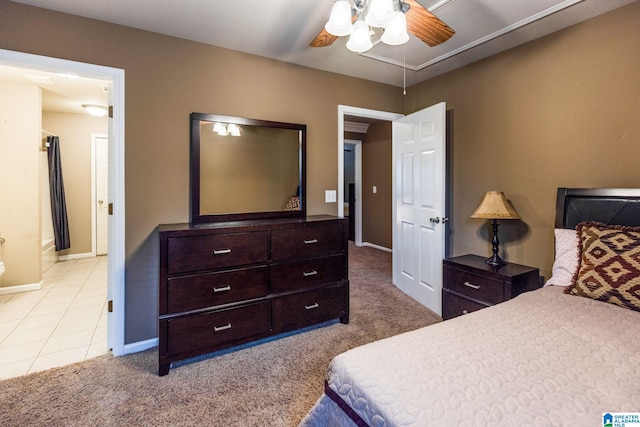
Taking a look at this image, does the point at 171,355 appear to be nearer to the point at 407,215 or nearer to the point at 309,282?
the point at 309,282

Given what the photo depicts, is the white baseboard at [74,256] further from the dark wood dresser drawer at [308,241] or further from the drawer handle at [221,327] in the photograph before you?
the dark wood dresser drawer at [308,241]

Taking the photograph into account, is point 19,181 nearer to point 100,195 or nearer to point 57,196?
point 57,196

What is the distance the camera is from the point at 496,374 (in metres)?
0.94

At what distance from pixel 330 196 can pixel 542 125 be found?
1871 millimetres

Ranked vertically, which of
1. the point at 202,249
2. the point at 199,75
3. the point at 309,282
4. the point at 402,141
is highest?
the point at 199,75

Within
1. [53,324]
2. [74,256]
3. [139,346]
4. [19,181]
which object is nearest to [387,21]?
[139,346]

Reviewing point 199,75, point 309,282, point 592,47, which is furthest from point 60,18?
point 592,47

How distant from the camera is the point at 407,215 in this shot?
3.38 meters

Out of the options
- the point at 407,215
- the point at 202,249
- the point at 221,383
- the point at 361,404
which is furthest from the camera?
the point at 407,215

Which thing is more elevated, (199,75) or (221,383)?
(199,75)

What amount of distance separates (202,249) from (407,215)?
2.23 metres

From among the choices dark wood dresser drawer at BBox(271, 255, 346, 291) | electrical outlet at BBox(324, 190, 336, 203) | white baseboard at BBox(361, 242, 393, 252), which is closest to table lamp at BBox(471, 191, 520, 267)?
dark wood dresser drawer at BBox(271, 255, 346, 291)

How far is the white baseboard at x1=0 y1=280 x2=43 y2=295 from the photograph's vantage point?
3.43 meters

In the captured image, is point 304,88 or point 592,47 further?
point 304,88
